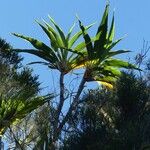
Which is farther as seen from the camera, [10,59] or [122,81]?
[10,59]

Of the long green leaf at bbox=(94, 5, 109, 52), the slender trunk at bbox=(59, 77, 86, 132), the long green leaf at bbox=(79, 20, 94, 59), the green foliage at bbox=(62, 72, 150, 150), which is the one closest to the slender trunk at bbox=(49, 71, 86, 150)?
the slender trunk at bbox=(59, 77, 86, 132)

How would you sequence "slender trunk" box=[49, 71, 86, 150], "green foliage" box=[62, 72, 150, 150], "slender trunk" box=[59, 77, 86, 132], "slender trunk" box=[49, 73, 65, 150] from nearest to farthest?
1. "green foliage" box=[62, 72, 150, 150]
2. "slender trunk" box=[49, 73, 65, 150]
3. "slender trunk" box=[49, 71, 86, 150]
4. "slender trunk" box=[59, 77, 86, 132]

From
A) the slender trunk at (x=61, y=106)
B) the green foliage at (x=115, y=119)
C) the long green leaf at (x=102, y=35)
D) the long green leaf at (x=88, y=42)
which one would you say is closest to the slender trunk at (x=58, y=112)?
the slender trunk at (x=61, y=106)

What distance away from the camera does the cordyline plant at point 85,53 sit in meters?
14.9

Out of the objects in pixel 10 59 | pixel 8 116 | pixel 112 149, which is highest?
pixel 10 59

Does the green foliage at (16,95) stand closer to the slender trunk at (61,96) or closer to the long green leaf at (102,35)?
the slender trunk at (61,96)

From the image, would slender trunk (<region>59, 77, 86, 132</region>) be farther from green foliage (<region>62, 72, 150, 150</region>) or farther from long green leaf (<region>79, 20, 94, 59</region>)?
long green leaf (<region>79, 20, 94, 59</region>)

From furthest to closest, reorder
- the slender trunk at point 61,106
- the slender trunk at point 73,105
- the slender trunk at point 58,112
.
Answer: the slender trunk at point 73,105, the slender trunk at point 61,106, the slender trunk at point 58,112

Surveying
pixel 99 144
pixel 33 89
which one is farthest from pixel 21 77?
pixel 99 144

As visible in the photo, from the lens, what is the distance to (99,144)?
504 inches

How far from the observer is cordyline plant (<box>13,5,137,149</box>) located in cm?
1491

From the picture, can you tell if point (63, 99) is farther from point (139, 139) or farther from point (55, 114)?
point (139, 139)

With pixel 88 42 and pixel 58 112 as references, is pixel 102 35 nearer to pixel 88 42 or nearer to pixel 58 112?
pixel 88 42

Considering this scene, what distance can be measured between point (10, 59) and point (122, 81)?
9.25 ft
